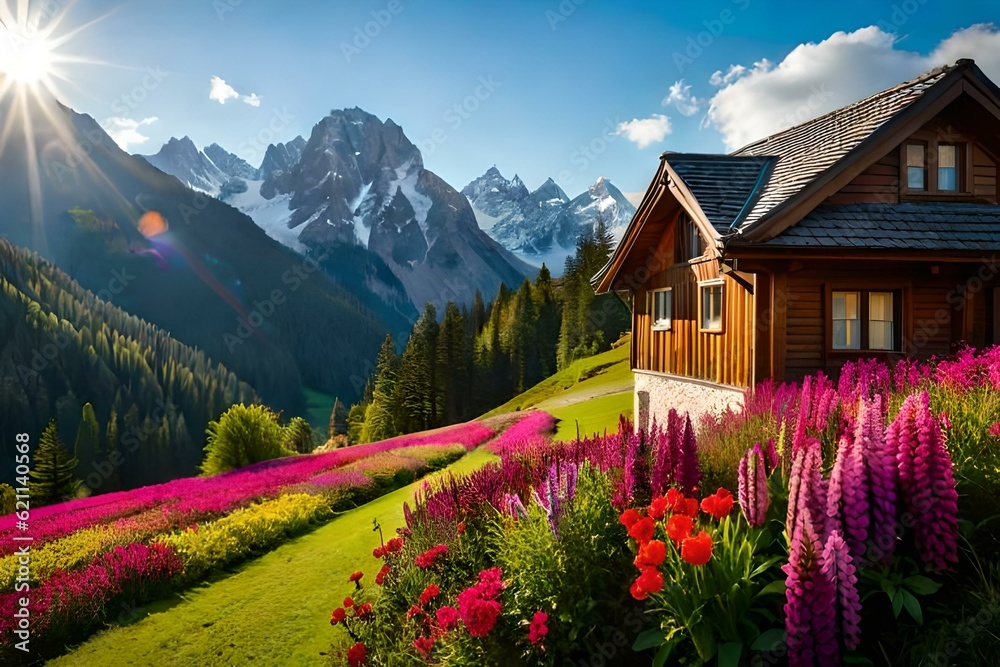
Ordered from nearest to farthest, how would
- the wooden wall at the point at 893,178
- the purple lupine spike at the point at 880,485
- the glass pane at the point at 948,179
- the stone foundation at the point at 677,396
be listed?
the purple lupine spike at the point at 880,485
the wooden wall at the point at 893,178
the glass pane at the point at 948,179
the stone foundation at the point at 677,396

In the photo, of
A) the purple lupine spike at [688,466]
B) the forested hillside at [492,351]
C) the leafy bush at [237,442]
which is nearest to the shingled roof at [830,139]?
the purple lupine spike at [688,466]

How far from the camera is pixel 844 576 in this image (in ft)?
8.89

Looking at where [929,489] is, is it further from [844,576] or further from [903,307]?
[903,307]

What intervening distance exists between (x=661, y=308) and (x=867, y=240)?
20.3ft

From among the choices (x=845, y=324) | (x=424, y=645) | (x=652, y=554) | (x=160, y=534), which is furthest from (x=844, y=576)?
(x=160, y=534)

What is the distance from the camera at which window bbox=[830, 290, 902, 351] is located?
36.0 feet

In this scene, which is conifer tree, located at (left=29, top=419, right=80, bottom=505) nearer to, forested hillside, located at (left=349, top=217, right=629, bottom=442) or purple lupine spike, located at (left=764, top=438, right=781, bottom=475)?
forested hillside, located at (left=349, top=217, right=629, bottom=442)

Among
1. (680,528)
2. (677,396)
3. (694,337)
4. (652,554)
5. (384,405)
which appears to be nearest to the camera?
(652,554)

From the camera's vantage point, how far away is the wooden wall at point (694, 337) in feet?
37.1

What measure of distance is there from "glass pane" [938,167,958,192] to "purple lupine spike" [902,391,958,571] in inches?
454

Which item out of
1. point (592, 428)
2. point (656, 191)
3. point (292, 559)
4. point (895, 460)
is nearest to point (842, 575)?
point (895, 460)

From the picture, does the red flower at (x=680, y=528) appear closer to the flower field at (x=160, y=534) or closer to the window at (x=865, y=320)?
the flower field at (x=160, y=534)

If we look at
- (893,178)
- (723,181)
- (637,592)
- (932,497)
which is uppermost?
(723,181)

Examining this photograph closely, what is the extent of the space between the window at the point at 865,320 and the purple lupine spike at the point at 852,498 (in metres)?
9.16
